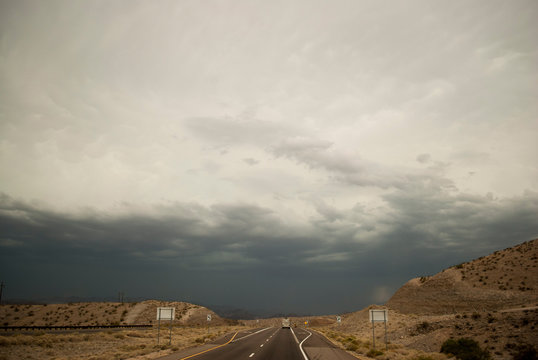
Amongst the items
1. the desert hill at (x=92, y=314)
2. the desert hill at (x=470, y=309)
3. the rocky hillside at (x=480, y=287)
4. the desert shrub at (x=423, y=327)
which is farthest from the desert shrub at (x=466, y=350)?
the desert hill at (x=92, y=314)

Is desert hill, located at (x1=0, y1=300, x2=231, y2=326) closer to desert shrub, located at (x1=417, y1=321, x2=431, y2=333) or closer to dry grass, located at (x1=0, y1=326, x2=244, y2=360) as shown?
dry grass, located at (x1=0, y1=326, x2=244, y2=360)

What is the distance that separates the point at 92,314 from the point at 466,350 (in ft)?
314

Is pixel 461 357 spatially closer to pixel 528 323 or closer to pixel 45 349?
pixel 528 323

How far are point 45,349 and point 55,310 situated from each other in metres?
80.3

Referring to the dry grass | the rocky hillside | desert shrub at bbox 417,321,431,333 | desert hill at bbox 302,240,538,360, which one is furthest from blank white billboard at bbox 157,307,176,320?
the rocky hillside

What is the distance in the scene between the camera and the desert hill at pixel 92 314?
83.1 m

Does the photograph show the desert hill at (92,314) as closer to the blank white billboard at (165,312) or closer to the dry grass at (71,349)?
the dry grass at (71,349)

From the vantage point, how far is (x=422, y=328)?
4194cm

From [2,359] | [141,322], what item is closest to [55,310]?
[141,322]

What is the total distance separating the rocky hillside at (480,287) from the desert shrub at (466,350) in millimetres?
33520

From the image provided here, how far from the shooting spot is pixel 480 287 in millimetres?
62906

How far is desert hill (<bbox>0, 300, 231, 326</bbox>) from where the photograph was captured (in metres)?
83.1

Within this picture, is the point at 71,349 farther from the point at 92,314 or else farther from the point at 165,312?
the point at 92,314

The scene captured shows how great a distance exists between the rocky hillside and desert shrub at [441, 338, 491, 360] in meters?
33.5
